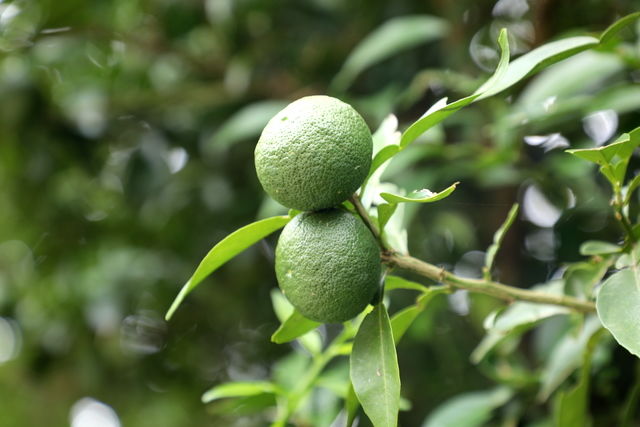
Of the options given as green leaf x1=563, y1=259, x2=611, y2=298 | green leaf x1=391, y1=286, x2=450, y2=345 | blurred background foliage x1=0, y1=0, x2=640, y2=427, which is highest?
green leaf x1=391, y1=286, x2=450, y2=345

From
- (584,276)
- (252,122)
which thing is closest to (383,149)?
(584,276)

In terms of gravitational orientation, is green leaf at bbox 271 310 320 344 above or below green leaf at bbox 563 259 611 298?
above

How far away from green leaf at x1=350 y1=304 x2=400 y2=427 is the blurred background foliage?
52cm

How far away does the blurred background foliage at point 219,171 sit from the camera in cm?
115

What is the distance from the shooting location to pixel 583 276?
2.31ft

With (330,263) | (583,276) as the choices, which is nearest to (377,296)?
(330,263)

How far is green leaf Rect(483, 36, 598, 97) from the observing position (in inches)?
19.3

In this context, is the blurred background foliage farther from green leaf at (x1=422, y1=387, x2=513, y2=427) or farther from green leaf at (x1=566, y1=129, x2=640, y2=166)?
green leaf at (x1=566, y1=129, x2=640, y2=166)

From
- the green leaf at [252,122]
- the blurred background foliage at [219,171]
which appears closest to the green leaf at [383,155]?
the blurred background foliage at [219,171]

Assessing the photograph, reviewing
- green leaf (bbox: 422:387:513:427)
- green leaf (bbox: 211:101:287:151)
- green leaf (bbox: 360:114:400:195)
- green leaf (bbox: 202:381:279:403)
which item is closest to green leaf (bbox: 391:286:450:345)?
Result: green leaf (bbox: 360:114:400:195)

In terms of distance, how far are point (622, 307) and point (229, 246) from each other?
0.30m

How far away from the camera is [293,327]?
1.86 feet

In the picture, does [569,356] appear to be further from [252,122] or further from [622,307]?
[252,122]

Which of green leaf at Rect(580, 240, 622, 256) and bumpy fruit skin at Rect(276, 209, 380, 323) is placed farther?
green leaf at Rect(580, 240, 622, 256)
